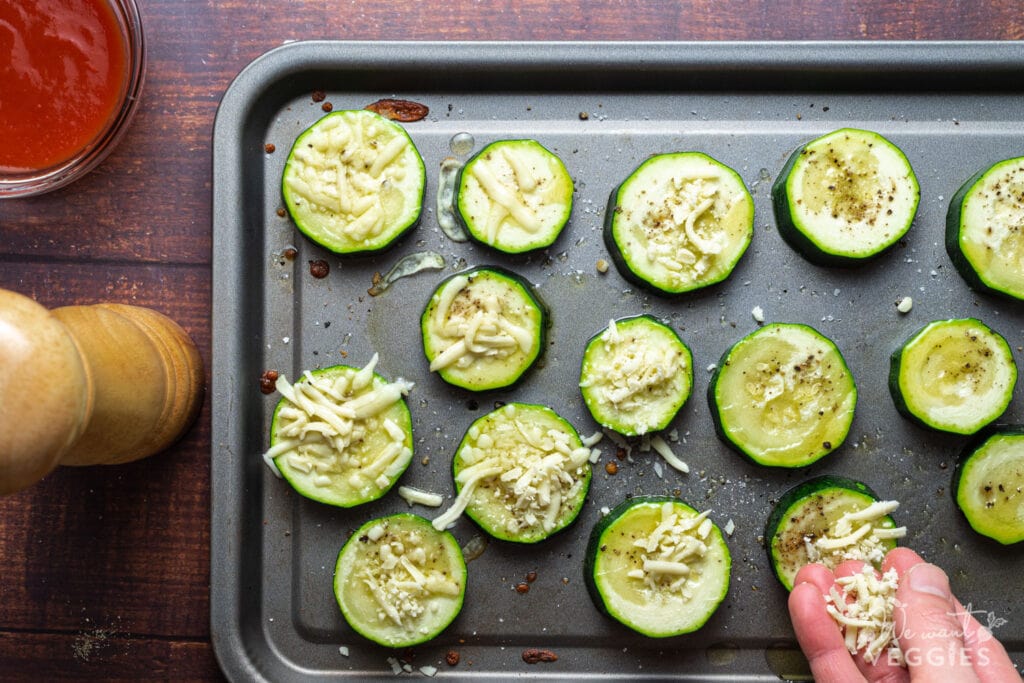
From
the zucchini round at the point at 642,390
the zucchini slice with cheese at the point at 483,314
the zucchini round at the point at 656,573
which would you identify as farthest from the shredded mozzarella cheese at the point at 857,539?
the zucchini slice with cheese at the point at 483,314

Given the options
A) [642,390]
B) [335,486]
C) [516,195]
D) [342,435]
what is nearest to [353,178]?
[516,195]

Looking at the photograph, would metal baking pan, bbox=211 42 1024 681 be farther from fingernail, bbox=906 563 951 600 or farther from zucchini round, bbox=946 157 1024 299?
fingernail, bbox=906 563 951 600

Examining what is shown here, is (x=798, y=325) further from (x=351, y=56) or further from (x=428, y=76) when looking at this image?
(x=351, y=56)

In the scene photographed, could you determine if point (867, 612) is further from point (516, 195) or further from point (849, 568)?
point (516, 195)

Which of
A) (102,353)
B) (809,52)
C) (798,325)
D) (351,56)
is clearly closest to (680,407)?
(798,325)

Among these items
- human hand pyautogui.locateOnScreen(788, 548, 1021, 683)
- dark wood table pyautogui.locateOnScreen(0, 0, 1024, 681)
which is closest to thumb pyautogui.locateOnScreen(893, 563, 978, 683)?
human hand pyautogui.locateOnScreen(788, 548, 1021, 683)

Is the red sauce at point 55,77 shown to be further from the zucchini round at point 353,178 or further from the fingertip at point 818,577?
the fingertip at point 818,577
